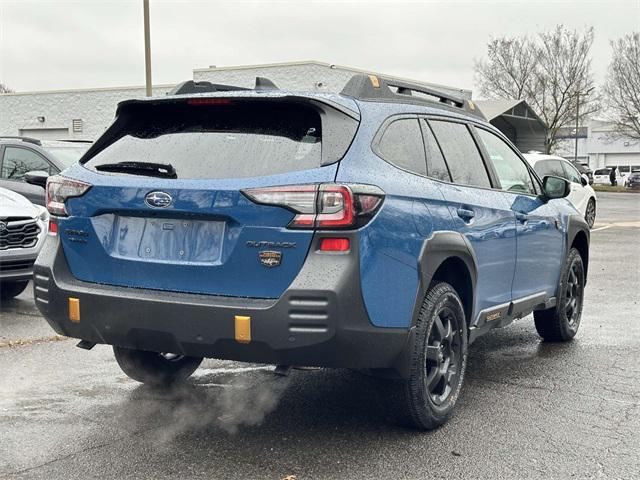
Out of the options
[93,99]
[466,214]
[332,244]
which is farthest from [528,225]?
[93,99]

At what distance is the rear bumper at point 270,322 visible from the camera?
3.74 metres

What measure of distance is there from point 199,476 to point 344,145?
167 cm

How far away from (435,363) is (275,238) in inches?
52.5

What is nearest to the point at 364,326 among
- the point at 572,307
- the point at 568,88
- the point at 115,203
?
the point at 115,203

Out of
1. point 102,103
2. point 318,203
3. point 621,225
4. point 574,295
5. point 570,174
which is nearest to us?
point 318,203

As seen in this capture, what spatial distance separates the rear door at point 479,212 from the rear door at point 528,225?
0.58 ft

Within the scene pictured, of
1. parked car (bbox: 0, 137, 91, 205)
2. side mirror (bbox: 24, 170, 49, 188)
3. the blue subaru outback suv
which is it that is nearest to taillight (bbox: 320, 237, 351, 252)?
the blue subaru outback suv

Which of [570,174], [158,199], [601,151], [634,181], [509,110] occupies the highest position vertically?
[509,110]

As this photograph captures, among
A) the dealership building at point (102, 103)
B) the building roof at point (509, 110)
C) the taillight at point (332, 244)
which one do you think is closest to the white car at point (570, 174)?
the taillight at point (332, 244)

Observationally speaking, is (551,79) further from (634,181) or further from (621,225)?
(621,225)

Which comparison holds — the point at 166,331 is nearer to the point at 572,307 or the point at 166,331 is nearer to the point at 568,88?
the point at 572,307

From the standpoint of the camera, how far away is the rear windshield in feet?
13.0

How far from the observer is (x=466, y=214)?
15.7ft

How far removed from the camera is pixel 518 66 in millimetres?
62938
